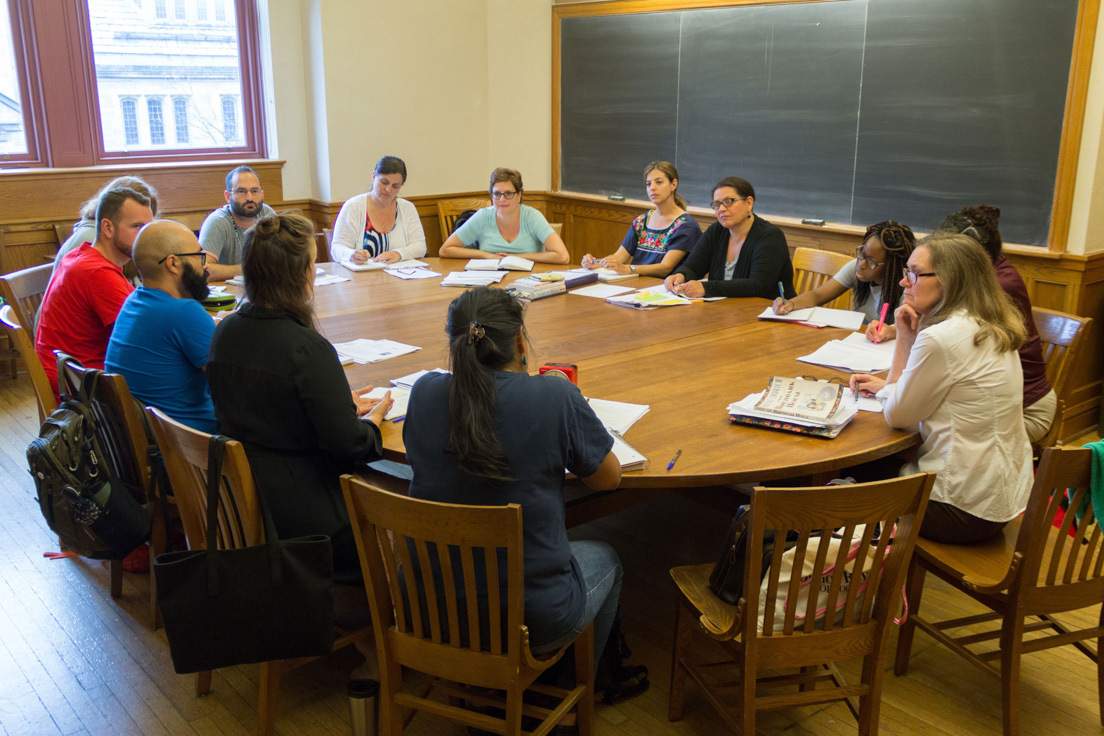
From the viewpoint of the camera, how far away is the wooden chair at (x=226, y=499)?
6.25 ft

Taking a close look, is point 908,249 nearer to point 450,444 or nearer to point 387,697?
point 450,444

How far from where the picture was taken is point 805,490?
1671mm

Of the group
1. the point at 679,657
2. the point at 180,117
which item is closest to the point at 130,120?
the point at 180,117

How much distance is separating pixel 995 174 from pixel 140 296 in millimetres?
3691

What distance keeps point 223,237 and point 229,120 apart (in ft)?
5.93

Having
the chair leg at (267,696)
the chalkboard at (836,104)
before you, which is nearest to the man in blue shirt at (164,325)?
the chair leg at (267,696)

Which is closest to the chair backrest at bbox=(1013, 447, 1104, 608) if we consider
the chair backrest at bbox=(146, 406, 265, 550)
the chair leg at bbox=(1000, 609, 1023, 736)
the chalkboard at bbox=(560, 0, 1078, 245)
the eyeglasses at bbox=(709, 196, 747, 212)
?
the chair leg at bbox=(1000, 609, 1023, 736)

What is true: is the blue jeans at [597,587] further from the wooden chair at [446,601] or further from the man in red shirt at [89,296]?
the man in red shirt at [89,296]

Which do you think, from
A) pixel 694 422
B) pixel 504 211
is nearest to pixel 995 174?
pixel 504 211

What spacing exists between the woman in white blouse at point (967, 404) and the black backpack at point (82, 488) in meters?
2.06

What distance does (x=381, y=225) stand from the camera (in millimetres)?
4793

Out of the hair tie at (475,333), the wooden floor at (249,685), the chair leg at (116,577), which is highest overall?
the hair tie at (475,333)

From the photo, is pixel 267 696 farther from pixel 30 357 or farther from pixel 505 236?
pixel 505 236

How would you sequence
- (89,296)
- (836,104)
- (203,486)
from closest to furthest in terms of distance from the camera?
(203,486) < (89,296) < (836,104)
